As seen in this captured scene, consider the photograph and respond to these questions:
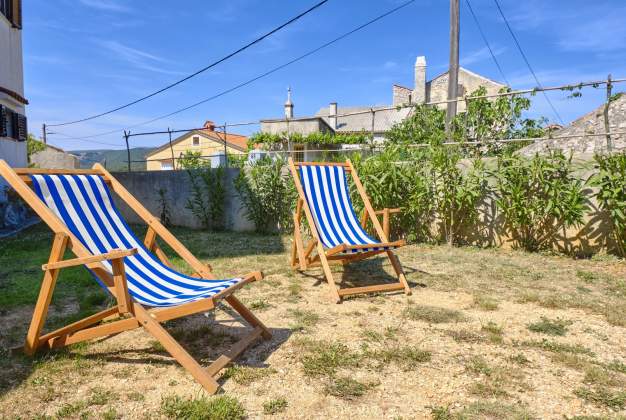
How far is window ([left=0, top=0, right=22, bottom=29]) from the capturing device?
362 inches

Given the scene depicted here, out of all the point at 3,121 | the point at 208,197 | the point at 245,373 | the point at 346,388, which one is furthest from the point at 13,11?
the point at 346,388

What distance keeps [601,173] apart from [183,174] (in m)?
6.86

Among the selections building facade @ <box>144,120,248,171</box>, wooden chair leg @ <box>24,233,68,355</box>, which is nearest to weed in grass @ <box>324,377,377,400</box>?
wooden chair leg @ <box>24,233,68,355</box>

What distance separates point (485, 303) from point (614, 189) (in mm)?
2506

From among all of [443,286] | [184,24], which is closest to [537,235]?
[443,286]

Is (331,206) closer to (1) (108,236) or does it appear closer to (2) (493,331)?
(2) (493,331)

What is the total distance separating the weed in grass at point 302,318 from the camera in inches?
123

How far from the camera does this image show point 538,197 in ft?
18.0

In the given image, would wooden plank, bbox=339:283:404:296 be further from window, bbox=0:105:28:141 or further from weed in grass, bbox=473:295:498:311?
window, bbox=0:105:28:141

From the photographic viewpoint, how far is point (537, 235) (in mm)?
5648

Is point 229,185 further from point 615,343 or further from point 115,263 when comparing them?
point 615,343

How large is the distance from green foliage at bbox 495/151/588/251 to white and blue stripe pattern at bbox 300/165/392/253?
2206 millimetres

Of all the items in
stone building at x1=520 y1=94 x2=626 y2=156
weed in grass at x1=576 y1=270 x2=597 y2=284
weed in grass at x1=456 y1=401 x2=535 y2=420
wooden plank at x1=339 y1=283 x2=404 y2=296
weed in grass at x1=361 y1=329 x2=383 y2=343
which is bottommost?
weed in grass at x1=456 y1=401 x2=535 y2=420

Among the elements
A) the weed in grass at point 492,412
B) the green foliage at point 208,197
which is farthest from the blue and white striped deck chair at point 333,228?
the green foliage at point 208,197
